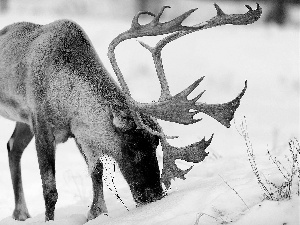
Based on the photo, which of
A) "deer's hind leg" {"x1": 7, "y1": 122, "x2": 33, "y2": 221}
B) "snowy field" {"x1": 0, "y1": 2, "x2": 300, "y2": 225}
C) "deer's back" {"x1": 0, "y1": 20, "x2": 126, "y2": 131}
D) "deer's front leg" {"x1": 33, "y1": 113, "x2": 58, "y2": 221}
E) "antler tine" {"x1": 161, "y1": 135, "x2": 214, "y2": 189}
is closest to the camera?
"snowy field" {"x1": 0, "y1": 2, "x2": 300, "y2": 225}

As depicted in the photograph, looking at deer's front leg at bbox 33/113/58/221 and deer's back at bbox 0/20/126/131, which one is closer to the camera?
deer's back at bbox 0/20/126/131

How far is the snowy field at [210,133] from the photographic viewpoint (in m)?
3.96

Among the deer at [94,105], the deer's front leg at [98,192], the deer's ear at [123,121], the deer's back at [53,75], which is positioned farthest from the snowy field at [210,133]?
the deer's back at [53,75]

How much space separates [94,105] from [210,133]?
21.0 feet

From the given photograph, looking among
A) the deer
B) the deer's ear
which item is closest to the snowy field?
the deer

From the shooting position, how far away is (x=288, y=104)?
13406 mm

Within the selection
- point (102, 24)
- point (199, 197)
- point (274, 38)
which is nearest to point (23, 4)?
point (102, 24)

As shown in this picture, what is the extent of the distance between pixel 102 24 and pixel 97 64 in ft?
43.9

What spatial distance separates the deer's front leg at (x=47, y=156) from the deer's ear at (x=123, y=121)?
0.68m

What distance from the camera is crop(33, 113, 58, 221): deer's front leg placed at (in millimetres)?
5344

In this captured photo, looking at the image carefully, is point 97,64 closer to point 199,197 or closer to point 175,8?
point 199,197

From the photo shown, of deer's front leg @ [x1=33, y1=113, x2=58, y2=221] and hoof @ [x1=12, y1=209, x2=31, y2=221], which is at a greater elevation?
deer's front leg @ [x1=33, y1=113, x2=58, y2=221]

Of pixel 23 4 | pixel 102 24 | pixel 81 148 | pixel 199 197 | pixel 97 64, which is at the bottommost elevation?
pixel 199 197

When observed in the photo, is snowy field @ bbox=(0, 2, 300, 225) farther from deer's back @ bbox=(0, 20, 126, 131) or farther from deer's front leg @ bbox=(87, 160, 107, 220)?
deer's back @ bbox=(0, 20, 126, 131)
